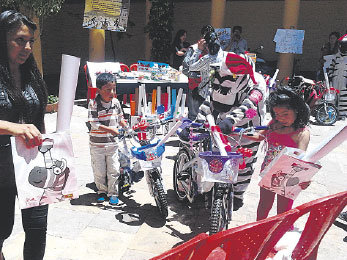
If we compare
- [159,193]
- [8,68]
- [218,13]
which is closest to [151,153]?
[159,193]

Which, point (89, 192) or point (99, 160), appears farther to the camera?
point (89, 192)

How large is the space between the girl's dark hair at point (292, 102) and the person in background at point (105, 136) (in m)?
1.63

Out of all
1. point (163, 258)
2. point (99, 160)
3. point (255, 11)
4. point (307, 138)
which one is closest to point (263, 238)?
point (163, 258)

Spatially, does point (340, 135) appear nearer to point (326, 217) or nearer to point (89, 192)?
point (326, 217)

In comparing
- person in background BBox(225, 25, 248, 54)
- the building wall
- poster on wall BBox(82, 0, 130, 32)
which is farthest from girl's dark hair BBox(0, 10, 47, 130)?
the building wall

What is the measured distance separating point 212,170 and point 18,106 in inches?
52.4

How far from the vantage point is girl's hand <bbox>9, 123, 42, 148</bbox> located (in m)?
1.89

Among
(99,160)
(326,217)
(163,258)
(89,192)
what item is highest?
(163,258)

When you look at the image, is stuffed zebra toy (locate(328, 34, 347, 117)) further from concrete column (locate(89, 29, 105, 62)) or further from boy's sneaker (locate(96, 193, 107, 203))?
boy's sneaker (locate(96, 193, 107, 203))

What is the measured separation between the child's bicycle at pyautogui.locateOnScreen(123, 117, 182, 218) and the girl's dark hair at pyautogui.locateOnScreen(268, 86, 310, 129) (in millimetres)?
1088

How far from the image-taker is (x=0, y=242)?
229 centimetres

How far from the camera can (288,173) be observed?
2.43 meters

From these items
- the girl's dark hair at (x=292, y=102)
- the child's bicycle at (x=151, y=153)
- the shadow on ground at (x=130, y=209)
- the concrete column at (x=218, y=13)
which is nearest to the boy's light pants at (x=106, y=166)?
the shadow on ground at (x=130, y=209)

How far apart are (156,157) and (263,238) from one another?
1.97 meters
